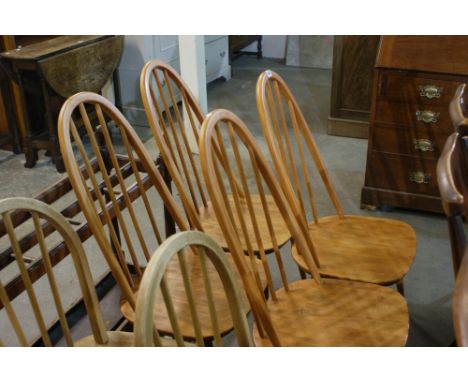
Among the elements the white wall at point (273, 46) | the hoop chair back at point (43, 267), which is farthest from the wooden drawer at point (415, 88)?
the white wall at point (273, 46)

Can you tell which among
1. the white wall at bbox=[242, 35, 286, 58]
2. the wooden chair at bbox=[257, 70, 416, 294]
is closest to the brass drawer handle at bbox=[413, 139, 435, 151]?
the wooden chair at bbox=[257, 70, 416, 294]

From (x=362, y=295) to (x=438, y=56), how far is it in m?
1.38

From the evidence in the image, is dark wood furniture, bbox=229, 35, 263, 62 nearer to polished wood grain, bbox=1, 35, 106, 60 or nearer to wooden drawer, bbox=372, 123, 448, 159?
polished wood grain, bbox=1, 35, 106, 60

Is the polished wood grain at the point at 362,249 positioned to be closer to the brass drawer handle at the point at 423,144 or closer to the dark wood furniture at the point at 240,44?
the brass drawer handle at the point at 423,144

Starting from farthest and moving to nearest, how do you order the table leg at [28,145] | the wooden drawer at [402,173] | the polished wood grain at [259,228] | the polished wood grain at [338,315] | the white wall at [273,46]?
the white wall at [273,46] < the table leg at [28,145] < the wooden drawer at [402,173] < the polished wood grain at [259,228] < the polished wood grain at [338,315]

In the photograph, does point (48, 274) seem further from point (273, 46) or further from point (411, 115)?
point (273, 46)

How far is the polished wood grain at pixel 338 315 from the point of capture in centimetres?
133

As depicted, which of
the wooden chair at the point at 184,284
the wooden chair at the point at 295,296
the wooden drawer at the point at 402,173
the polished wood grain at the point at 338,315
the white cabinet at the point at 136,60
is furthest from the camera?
the white cabinet at the point at 136,60

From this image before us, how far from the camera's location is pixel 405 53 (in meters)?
2.47

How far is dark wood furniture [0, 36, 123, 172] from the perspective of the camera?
10.5 feet

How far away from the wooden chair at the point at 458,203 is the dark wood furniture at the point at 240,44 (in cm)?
434

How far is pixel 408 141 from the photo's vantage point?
2.58 meters

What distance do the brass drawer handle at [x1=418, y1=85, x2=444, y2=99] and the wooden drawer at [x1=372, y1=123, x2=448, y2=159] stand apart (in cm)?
16

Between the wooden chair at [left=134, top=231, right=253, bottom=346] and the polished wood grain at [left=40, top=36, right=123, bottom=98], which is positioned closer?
the wooden chair at [left=134, top=231, right=253, bottom=346]
